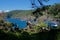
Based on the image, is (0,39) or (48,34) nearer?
(0,39)

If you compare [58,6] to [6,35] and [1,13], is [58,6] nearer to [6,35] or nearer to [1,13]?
[1,13]

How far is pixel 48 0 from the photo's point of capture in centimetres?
1370

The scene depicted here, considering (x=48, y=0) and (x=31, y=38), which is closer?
(x=31, y=38)

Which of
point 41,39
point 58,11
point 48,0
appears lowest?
point 58,11

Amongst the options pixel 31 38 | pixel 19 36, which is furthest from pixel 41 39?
pixel 19 36

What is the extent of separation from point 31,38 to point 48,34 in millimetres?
953

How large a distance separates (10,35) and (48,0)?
5386 millimetres

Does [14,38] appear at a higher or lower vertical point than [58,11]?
higher

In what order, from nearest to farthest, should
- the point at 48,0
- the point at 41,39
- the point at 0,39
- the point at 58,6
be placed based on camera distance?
the point at 0,39
the point at 41,39
the point at 48,0
the point at 58,6

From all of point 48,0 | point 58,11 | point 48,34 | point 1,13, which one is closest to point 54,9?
point 58,11

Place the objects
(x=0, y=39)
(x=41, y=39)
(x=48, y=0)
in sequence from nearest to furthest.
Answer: (x=0, y=39) < (x=41, y=39) < (x=48, y=0)

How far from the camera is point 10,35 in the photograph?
30.4 feet

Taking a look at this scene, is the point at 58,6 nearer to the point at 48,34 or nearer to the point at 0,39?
the point at 48,34

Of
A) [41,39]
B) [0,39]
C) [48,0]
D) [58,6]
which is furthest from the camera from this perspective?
[58,6]
